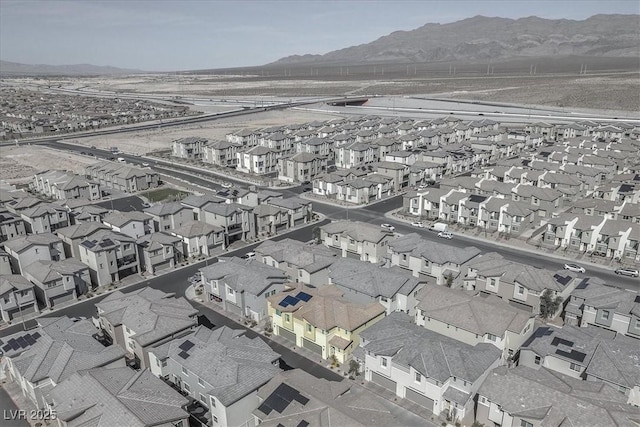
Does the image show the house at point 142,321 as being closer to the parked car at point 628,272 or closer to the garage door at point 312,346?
the garage door at point 312,346

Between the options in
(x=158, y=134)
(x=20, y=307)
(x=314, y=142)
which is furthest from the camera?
(x=158, y=134)

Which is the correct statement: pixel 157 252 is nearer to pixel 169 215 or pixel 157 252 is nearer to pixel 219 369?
pixel 169 215

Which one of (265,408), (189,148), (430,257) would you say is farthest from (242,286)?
(189,148)

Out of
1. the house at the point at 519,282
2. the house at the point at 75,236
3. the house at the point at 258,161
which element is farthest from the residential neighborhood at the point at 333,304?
the house at the point at 258,161

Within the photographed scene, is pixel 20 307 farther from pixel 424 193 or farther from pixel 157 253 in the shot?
pixel 424 193

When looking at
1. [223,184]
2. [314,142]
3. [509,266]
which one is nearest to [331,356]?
[509,266]

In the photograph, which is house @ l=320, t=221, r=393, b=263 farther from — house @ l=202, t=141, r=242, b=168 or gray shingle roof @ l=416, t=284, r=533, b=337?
house @ l=202, t=141, r=242, b=168
